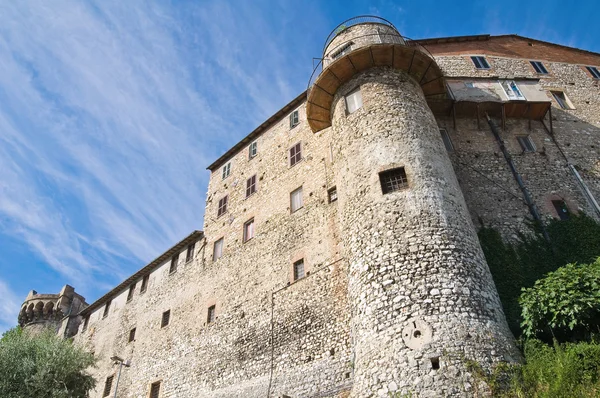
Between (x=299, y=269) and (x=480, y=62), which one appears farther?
(x=480, y=62)

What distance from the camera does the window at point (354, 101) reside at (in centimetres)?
1436

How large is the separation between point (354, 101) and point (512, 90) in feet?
26.2

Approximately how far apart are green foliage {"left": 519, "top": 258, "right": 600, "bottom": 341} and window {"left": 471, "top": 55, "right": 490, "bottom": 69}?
555 inches

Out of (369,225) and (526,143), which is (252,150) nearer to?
(369,225)

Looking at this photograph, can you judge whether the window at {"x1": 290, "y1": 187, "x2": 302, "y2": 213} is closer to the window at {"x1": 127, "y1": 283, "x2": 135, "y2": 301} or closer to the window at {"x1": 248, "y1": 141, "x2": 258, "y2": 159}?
the window at {"x1": 248, "y1": 141, "x2": 258, "y2": 159}

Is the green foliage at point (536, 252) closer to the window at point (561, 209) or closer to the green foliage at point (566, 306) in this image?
the window at point (561, 209)

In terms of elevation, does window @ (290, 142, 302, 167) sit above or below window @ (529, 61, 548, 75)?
below

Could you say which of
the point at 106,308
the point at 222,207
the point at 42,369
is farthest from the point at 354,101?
the point at 106,308

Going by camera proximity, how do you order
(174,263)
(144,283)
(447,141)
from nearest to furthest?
(447,141) → (174,263) → (144,283)

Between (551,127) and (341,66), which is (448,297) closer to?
(341,66)

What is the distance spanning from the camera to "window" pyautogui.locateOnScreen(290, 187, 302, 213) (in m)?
17.5

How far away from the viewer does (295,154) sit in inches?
762

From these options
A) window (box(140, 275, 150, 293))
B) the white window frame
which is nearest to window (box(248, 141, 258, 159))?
the white window frame

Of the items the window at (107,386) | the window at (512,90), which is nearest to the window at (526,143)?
the window at (512,90)
